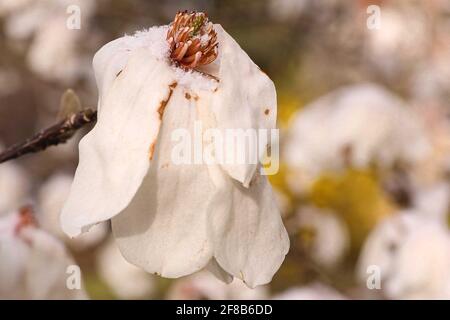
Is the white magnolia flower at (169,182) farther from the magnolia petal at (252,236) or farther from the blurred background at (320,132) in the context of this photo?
the blurred background at (320,132)

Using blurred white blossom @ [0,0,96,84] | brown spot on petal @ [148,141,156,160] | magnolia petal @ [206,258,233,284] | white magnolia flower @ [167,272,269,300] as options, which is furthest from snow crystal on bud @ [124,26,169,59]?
blurred white blossom @ [0,0,96,84]

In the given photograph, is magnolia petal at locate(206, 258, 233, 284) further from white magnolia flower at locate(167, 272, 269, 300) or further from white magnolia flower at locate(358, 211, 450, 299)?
white magnolia flower at locate(358, 211, 450, 299)

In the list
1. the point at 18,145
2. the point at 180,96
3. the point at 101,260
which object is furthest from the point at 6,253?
the point at 101,260

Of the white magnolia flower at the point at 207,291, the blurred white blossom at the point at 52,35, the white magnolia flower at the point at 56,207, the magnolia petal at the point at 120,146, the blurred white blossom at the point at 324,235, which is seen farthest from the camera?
the blurred white blossom at the point at 324,235

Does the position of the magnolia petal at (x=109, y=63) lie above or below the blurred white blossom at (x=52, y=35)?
below

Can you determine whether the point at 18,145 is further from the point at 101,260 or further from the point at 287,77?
the point at 287,77

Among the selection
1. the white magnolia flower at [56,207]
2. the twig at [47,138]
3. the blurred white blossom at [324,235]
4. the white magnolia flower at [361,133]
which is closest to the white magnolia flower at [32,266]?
the twig at [47,138]
